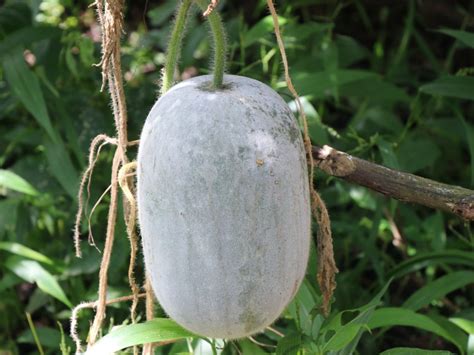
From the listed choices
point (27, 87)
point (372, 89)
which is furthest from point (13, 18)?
point (372, 89)

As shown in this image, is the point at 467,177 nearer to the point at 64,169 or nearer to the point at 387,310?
the point at 387,310

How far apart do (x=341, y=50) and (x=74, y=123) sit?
2.76 ft

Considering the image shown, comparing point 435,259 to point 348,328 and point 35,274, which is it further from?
point 35,274

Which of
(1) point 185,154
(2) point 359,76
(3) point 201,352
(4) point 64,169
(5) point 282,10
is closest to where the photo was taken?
(1) point 185,154

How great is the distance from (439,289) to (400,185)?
24.9 inches

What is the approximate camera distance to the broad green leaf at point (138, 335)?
1.32 metres

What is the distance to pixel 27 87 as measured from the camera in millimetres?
1952

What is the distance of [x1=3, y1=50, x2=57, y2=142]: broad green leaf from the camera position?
6.24 feet

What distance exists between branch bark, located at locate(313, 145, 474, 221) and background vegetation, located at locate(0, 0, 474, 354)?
0.40 m

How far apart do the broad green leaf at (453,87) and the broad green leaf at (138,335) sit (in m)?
0.84

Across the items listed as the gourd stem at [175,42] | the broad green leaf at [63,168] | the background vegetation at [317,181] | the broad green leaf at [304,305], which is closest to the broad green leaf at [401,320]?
the background vegetation at [317,181]

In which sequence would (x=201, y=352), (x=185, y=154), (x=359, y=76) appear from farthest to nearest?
(x=359, y=76), (x=201, y=352), (x=185, y=154)

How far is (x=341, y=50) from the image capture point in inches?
96.9

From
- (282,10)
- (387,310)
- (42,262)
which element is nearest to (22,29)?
(42,262)
